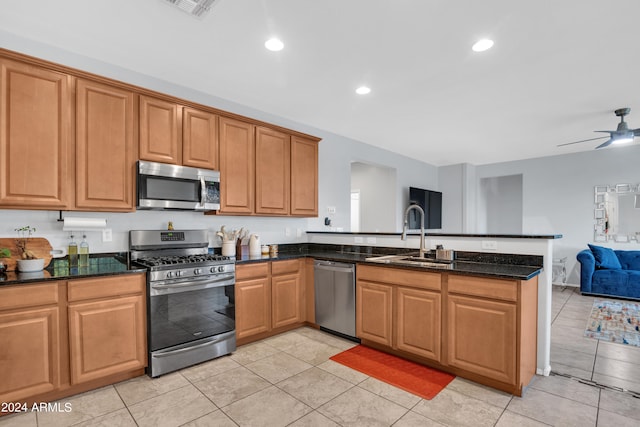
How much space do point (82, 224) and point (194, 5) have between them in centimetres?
194

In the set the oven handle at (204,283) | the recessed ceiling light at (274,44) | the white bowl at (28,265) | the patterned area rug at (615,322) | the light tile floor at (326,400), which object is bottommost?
the patterned area rug at (615,322)

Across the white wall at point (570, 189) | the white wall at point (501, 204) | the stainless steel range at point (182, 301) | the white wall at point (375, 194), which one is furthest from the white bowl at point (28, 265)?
the white wall at point (501, 204)

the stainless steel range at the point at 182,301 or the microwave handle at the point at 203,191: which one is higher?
the microwave handle at the point at 203,191

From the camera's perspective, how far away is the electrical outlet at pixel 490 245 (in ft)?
9.39

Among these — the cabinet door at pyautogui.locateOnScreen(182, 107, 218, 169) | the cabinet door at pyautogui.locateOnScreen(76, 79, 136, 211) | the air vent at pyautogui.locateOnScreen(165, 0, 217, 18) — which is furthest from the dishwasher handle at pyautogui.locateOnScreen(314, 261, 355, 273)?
the air vent at pyautogui.locateOnScreen(165, 0, 217, 18)

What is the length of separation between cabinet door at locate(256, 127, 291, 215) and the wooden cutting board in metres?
1.86

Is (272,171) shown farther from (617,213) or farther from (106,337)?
(617,213)

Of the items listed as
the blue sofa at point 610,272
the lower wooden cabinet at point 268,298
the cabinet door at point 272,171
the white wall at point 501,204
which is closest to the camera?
the lower wooden cabinet at point 268,298

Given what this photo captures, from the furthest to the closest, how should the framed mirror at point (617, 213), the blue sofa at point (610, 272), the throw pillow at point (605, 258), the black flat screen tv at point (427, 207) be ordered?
the black flat screen tv at point (427, 207) < the framed mirror at point (617, 213) < the throw pillow at point (605, 258) < the blue sofa at point (610, 272)

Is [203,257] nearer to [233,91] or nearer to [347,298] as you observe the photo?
[347,298]

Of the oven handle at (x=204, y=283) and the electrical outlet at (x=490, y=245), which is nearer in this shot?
the oven handle at (x=204, y=283)

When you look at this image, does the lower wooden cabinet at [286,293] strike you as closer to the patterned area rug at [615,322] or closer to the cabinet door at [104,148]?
the cabinet door at [104,148]

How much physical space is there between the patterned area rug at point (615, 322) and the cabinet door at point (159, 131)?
4739 millimetres

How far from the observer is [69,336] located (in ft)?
7.43
